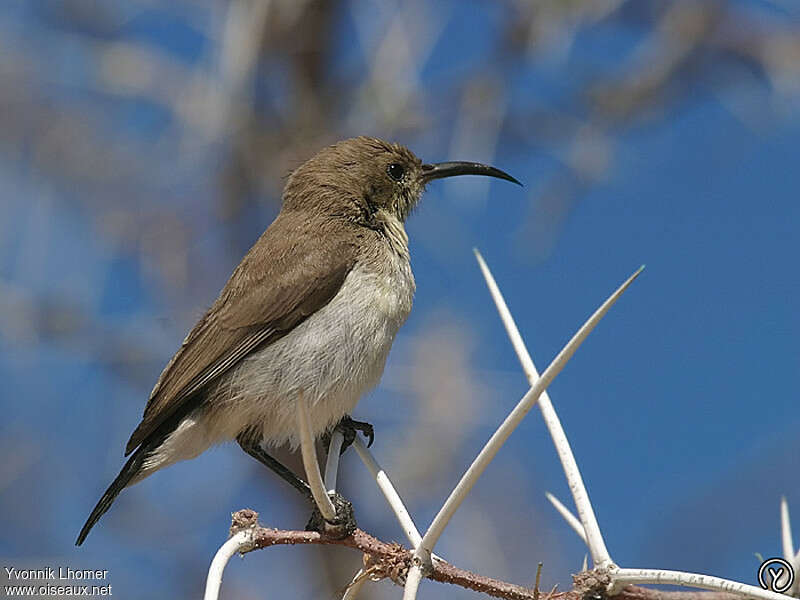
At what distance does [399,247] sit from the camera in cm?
387

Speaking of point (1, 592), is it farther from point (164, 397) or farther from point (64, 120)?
point (64, 120)

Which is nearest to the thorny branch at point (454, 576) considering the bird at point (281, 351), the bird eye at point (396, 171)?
the bird at point (281, 351)

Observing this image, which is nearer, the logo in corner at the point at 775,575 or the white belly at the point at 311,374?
the logo in corner at the point at 775,575

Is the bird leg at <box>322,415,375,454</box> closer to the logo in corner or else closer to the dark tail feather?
the dark tail feather

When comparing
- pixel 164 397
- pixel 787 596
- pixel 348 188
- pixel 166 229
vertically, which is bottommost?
pixel 787 596

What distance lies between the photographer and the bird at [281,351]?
11.2 feet

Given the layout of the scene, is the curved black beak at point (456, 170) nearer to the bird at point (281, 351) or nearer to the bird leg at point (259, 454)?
the bird at point (281, 351)

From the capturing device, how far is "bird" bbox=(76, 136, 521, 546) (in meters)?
3.42

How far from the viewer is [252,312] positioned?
3.58 m

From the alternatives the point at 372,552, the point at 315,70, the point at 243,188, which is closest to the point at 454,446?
the point at 243,188

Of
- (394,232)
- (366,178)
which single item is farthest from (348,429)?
(366,178)

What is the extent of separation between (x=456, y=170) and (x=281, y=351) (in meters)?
1.25

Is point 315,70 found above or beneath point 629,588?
above

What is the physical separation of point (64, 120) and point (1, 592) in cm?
390
